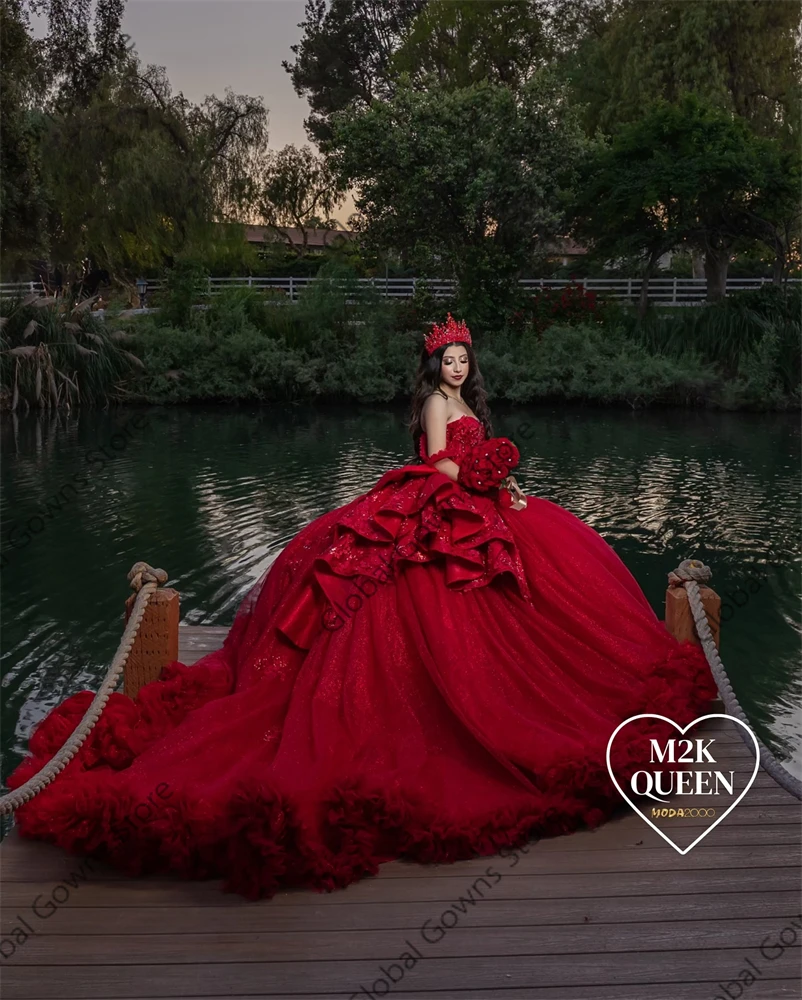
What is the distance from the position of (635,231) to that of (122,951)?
788 inches

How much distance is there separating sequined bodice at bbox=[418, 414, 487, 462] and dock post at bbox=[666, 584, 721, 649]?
1087 millimetres

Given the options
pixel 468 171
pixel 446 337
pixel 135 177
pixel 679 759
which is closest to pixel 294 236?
pixel 135 177

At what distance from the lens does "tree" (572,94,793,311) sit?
19.5 m

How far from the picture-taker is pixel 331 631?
13.0 ft

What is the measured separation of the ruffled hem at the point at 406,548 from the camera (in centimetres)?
403

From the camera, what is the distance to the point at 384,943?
269cm

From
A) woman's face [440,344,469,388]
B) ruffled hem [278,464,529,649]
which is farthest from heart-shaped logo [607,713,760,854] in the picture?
woman's face [440,344,469,388]

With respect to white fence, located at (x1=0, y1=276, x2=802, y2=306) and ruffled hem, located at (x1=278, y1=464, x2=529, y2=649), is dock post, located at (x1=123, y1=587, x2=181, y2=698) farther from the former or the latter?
white fence, located at (x1=0, y1=276, x2=802, y2=306)

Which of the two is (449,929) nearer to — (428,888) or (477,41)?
(428,888)

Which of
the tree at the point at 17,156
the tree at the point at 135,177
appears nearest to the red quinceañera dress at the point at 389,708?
the tree at the point at 17,156

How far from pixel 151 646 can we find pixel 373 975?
2.24 metres

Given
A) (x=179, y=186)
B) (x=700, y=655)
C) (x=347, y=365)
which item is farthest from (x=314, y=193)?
(x=700, y=655)

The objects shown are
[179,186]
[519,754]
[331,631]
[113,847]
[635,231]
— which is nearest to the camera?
[113,847]

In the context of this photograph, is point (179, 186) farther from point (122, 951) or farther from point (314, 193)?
point (122, 951)
